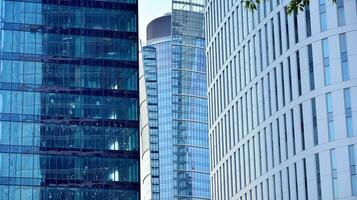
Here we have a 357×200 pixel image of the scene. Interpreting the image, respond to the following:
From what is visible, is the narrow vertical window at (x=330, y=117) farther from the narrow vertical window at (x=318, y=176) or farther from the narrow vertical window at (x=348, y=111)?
the narrow vertical window at (x=318, y=176)

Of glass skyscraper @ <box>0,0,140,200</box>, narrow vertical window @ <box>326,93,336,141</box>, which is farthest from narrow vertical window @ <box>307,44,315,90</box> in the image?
glass skyscraper @ <box>0,0,140,200</box>

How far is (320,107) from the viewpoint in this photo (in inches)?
3226

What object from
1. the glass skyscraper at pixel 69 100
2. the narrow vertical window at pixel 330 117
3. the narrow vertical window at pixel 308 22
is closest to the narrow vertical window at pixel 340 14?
the narrow vertical window at pixel 308 22

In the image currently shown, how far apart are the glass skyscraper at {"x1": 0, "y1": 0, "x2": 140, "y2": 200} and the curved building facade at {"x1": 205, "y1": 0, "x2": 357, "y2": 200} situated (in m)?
14.0

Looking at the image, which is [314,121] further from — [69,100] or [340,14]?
[69,100]

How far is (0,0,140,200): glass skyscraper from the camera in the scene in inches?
4237

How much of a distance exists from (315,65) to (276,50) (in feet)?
28.3

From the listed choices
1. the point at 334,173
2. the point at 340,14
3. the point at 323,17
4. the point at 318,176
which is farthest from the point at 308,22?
the point at 334,173

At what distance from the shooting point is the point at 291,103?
86.5 meters

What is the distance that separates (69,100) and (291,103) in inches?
1405

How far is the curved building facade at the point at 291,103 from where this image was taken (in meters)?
80.2

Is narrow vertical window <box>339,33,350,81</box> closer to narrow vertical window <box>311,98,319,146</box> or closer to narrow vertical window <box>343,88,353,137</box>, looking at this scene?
narrow vertical window <box>343,88,353,137</box>

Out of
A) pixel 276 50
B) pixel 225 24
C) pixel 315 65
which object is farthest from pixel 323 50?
pixel 225 24

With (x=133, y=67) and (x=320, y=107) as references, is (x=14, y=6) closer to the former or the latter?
(x=133, y=67)
